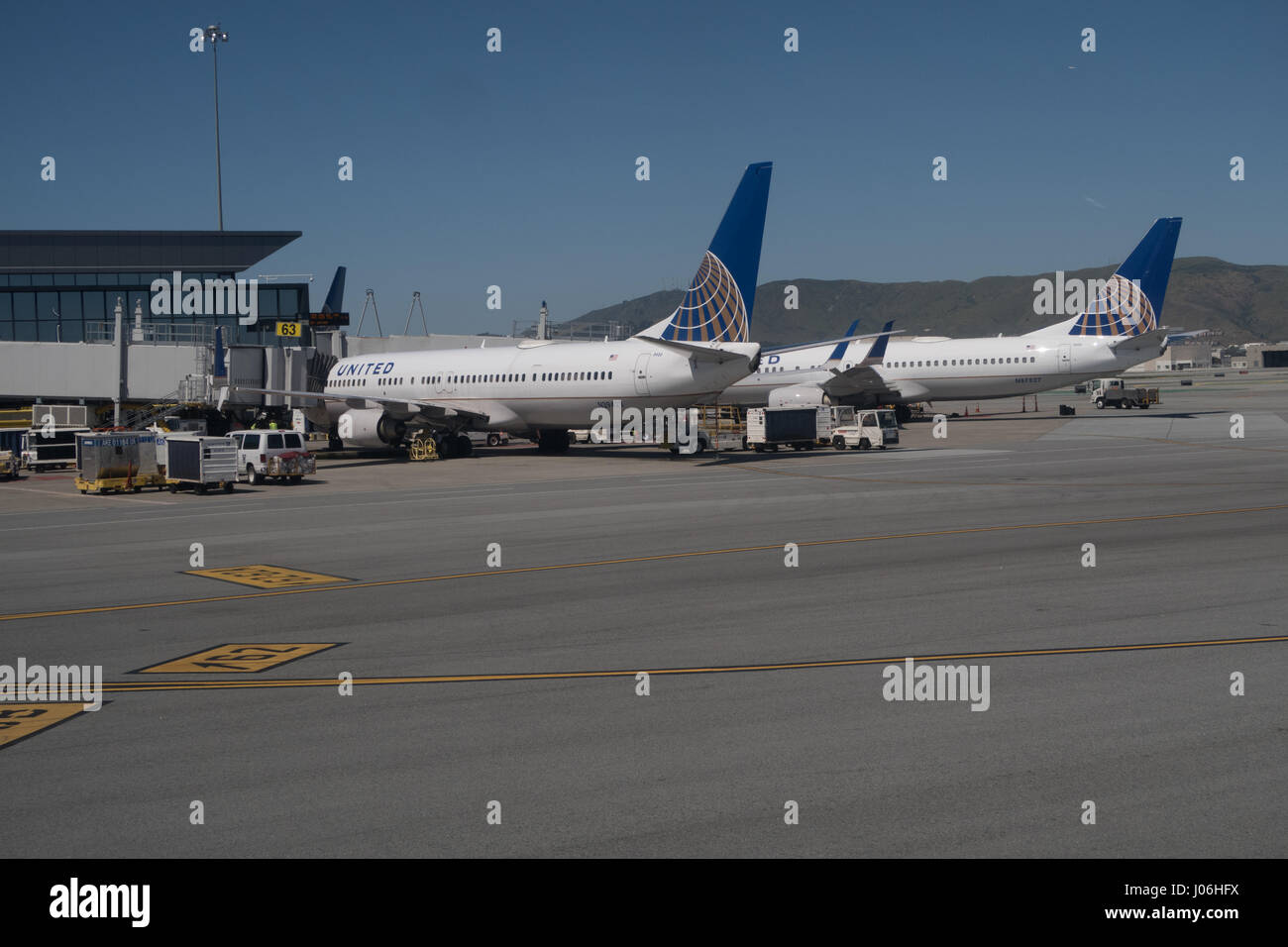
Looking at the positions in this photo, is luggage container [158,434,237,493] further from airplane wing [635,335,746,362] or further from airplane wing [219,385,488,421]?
airplane wing [635,335,746,362]

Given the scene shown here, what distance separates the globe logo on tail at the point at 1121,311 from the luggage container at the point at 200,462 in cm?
4713

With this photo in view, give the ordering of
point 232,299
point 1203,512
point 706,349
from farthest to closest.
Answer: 1. point 232,299
2. point 706,349
3. point 1203,512

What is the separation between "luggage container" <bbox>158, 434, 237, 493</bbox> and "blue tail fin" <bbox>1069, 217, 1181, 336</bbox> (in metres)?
47.1

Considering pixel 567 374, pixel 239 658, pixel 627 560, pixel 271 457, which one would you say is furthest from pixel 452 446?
pixel 239 658

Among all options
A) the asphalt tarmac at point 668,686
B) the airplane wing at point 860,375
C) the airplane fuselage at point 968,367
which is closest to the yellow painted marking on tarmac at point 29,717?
the asphalt tarmac at point 668,686

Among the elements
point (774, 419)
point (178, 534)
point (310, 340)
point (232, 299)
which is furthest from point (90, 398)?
point (178, 534)

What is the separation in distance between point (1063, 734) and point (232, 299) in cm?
7648

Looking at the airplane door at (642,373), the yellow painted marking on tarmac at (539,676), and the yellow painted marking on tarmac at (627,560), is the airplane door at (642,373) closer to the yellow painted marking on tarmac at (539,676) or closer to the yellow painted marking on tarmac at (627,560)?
the yellow painted marking on tarmac at (627,560)

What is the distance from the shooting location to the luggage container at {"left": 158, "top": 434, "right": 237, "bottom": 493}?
3222 cm

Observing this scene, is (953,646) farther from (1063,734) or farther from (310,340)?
(310,340)

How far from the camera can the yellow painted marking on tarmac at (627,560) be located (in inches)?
567

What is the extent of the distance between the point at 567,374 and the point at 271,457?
38.4 ft

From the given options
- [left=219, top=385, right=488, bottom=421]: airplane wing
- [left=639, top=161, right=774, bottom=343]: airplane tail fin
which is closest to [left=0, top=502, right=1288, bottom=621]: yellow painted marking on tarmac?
[left=639, top=161, right=774, bottom=343]: airplane tail fin

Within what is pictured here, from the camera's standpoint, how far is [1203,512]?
71.8 feet
